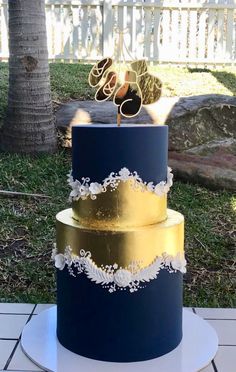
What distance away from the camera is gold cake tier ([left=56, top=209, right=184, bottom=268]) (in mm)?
2430

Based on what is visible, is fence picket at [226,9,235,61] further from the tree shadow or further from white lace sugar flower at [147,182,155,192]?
white lace sugar flower at [147,182,155,192]

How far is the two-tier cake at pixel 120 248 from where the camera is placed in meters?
2.43

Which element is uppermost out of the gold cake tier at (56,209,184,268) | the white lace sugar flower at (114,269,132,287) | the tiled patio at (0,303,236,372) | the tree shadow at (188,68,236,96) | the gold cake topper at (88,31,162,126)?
the gold cake topper at (88,31,162,126)

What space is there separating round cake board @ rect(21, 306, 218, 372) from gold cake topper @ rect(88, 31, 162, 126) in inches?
41.6

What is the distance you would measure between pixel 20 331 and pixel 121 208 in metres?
0.87

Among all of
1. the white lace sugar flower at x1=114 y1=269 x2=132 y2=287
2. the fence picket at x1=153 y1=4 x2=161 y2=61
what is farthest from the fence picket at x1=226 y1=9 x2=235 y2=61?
the white lace sugar flower at x1=114 y1=269 x2=132 y2=287

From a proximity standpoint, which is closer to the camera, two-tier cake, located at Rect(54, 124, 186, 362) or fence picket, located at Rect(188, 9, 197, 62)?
two-tier cake, located at Rect(54, 124, 186, 362)

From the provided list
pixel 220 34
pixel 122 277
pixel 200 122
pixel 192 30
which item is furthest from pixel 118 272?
pixel 220 34

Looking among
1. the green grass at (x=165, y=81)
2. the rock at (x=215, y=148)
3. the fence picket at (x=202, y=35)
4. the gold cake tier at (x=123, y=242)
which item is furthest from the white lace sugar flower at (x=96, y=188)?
the fence picket at (x=202, y=35)

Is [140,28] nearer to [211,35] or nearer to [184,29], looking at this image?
[184,29]

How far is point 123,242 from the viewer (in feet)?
7.96

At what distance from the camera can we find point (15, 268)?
11.5ft

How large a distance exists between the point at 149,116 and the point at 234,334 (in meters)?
2.57

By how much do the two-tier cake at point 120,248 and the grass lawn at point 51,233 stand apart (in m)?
0.76
